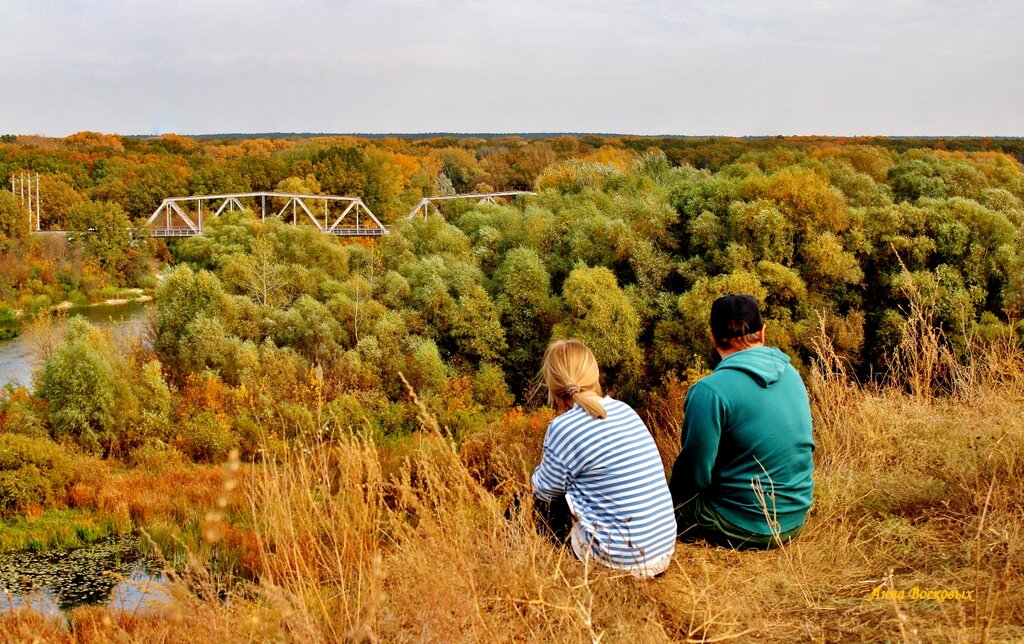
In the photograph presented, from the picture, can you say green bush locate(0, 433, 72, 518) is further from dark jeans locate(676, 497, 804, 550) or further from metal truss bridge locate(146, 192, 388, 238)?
metal truss bridge locate(146, 192, 388, 238)

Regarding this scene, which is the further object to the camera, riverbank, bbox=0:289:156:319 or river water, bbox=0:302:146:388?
riverbank, bbox=0:289:156:319

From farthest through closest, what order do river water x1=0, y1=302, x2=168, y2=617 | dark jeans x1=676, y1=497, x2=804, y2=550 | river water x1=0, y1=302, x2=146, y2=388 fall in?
1. river water x1=0, y1=302, x2=146, y2=388
2. river water x1=0, y1=302, x2=168, y2=617
3. dark jeans x1=676, y1=497, x2=804, y2=550

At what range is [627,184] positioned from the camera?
966 inches

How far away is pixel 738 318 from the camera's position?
313 centimetres

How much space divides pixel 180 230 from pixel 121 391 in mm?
28285

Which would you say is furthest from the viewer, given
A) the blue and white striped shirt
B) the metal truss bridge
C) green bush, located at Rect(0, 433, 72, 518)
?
the metal truss bridge

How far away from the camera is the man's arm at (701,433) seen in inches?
116

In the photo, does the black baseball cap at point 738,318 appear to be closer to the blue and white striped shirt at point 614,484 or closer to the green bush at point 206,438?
the blue and white striped shirt at point 614,484

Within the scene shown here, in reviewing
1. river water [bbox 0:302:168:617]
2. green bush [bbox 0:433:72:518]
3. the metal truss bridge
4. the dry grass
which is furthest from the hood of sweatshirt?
the metal truss bridge

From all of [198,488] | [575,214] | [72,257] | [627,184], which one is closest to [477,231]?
[575,214]

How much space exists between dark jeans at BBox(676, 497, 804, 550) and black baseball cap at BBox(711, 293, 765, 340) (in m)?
0.61

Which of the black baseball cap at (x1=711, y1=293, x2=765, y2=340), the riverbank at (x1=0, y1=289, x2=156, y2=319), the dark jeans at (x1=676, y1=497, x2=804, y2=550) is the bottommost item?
the riverbank at (x1=0, y1=289, x2=156, y2=319)

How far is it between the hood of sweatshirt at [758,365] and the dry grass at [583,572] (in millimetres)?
601

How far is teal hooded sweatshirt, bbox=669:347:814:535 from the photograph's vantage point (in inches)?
117
